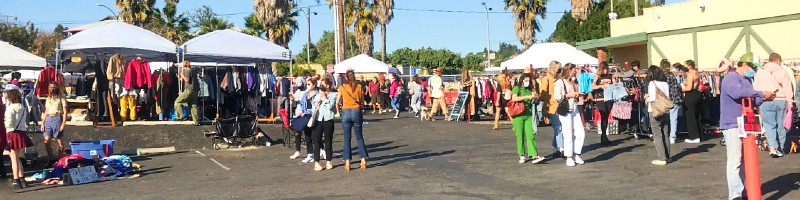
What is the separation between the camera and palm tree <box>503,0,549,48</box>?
5434 centimetres

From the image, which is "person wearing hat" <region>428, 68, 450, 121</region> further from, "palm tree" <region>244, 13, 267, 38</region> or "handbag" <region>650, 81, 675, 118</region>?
"palm tree" <region>244, 13, 267, 38</region>

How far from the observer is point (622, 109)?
644 inches

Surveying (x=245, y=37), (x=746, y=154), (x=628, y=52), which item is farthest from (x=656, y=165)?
(x=628, y=52)

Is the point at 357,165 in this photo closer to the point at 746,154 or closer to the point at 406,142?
the point at 406,142

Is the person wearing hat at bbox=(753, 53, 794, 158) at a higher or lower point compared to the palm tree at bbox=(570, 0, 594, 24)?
lower

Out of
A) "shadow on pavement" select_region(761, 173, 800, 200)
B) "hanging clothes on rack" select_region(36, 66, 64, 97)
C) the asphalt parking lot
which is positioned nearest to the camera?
"shadow on pavement" select_region(761, 173, 800, 200)

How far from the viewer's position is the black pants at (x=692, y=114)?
15.7m

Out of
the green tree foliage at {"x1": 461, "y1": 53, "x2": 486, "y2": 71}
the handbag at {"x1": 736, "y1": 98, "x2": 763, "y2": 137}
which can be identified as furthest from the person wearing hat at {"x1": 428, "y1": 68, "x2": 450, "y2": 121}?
the green tree foliage at {"x1": 461, "y1": 53, "x2": 486, "y2": 71}

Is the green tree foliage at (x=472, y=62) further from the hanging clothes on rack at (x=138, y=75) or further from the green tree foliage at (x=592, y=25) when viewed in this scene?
the hanging clothes on rack at (x=138, y=75)

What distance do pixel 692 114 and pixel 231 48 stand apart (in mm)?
10083

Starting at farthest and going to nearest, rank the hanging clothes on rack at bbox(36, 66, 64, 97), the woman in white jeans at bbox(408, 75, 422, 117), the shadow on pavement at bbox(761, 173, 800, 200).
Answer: the woman in white jeans at bbox(408, 75, 422, 117), the hanging clothes on rack at bbox(36, 66, 64, 97), the shadow on pavement at bbox(761, 173, 800, 200)

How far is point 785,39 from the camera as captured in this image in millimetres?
21172

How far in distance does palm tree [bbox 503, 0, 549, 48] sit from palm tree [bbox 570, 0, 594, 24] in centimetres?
550

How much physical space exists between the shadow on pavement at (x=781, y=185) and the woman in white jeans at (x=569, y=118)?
2.87 m
